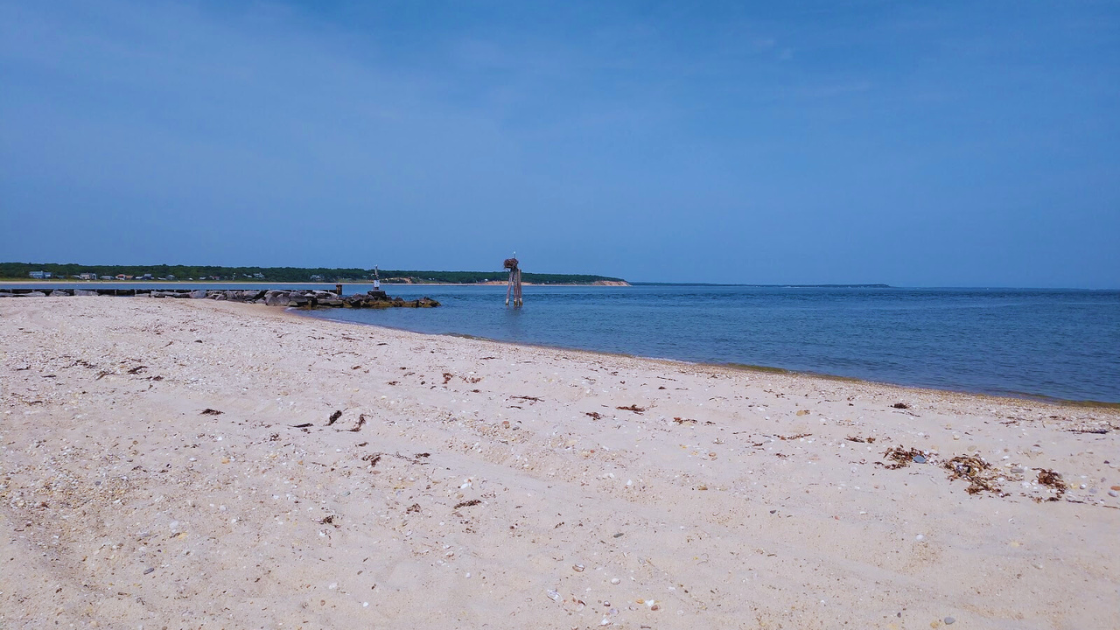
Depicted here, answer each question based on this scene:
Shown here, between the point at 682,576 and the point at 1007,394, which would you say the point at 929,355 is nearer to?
the point at 1007,394

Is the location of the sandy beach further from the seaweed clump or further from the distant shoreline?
the distant shoreline

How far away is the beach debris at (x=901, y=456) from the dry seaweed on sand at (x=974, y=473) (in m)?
0.29

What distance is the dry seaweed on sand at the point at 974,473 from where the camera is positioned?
5.26 meters

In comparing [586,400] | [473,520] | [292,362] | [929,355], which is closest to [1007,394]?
[929,355]

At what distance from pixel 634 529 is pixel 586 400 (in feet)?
13.1

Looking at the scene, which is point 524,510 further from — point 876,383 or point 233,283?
point 233,283

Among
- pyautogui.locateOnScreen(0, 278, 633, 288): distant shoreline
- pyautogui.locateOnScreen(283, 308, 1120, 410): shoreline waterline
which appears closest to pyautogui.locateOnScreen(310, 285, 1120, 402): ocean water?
pyautogui.locateOnScreen(283, 308, 1120, 410): shoreline waterline

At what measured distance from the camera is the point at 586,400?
8.41 metres

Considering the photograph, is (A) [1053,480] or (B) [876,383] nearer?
(A) [1053,480]

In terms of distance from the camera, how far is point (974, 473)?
5.65 m

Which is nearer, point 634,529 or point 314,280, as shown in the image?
point 634,529

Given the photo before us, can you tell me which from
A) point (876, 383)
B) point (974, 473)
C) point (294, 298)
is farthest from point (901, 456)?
point (294, 298)

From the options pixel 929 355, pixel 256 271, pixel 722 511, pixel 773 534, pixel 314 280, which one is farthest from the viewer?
pixel 256 271

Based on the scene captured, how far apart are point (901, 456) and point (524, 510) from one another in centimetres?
404
